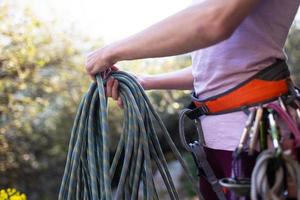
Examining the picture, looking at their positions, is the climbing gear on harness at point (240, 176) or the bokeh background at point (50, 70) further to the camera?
the bokeh background at point (50, 70)

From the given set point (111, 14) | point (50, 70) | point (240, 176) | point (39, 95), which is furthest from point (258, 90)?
point (111, 14)

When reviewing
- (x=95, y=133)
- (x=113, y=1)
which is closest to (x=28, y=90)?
(x=113, y=1)

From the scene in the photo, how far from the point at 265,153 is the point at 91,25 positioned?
403cm

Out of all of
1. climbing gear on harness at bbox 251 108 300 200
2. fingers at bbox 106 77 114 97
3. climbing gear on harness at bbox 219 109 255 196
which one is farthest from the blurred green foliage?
climbing gear on harness at bbox 251 108 300 200

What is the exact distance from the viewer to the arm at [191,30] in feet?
4.06

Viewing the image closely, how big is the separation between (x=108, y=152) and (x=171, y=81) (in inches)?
20.3

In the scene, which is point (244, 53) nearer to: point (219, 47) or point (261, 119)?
point (219, 47)

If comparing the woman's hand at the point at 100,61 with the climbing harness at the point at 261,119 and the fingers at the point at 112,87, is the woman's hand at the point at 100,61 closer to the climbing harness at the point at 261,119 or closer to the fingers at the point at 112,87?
the fingers at the point at 112,87

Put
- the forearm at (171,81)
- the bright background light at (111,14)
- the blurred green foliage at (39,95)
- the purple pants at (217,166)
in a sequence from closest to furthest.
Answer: the purple pants at (217,166) → the forearm at (171,81) → the blurred green foliage at (39,95) → the bright background light at (111,14)

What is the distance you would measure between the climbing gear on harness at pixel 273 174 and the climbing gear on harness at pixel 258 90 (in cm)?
19

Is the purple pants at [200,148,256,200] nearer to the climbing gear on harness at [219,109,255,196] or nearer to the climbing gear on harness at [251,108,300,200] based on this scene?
the climbing gear on harness at [219,109,255,196]

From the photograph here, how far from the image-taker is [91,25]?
16.5ft

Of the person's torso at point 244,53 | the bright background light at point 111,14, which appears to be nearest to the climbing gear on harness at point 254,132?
the person's torso at point 244,53

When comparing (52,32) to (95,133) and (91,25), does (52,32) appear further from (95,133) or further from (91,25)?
(95,133)
